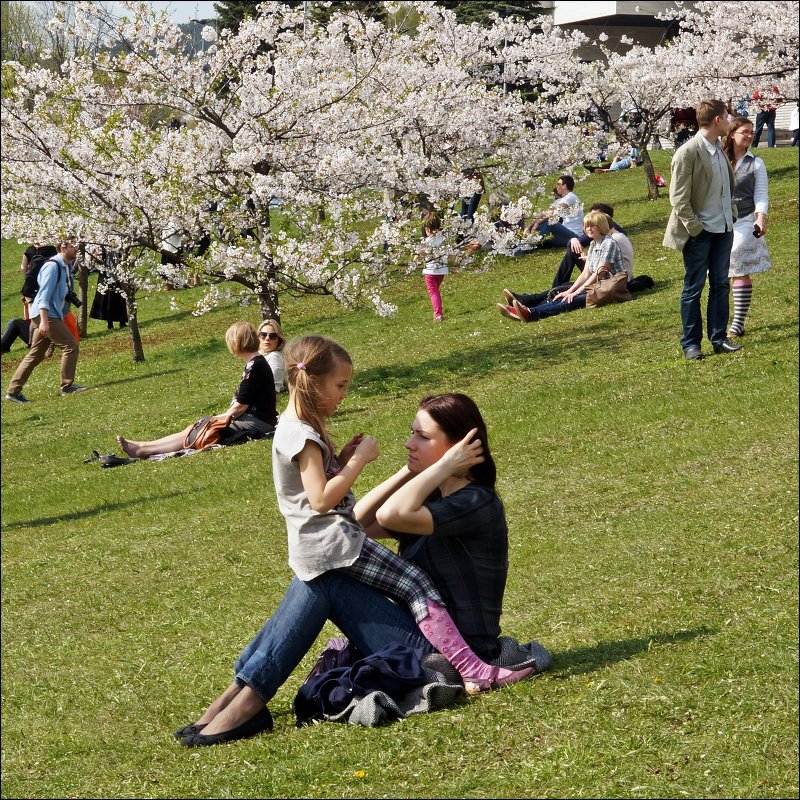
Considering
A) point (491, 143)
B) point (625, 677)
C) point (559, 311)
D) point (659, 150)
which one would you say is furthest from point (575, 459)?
point (659, 150)

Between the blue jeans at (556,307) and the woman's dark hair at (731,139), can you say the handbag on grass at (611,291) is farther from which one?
the woman's dark hair at (731,139)

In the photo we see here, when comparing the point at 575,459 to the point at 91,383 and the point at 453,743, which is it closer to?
the point at 453,743

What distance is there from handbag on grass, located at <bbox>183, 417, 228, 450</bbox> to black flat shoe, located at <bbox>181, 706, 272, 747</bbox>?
8.00 metres

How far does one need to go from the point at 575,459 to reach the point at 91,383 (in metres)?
12.5

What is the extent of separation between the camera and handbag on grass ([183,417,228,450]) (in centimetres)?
1309

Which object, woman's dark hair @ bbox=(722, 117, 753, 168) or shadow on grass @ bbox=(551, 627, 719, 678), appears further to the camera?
woman's dark hair @ bbox=(722, 117, 753, 168)

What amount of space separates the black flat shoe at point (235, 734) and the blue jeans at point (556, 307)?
43.0ft

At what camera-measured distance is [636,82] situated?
32344 millimetres

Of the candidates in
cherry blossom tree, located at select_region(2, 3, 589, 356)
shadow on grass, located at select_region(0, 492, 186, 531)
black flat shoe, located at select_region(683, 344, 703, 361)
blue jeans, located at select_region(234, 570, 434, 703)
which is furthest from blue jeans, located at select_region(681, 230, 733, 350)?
blue jeans, located at select_region(234, 570, 434, 703)

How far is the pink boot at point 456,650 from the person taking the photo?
17.1 feet

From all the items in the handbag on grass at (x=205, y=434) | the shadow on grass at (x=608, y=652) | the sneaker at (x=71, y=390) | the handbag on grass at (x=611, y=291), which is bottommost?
the sneaker at (x=71, y=390)

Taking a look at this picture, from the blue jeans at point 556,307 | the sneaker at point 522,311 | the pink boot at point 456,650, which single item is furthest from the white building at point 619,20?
the pink boot at point 456,650

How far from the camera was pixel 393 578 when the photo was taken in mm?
5238

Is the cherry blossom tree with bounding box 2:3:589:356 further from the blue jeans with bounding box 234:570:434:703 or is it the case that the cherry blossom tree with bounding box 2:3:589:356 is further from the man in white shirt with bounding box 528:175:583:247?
the blue jeans with bounding box 234:570:434:703
